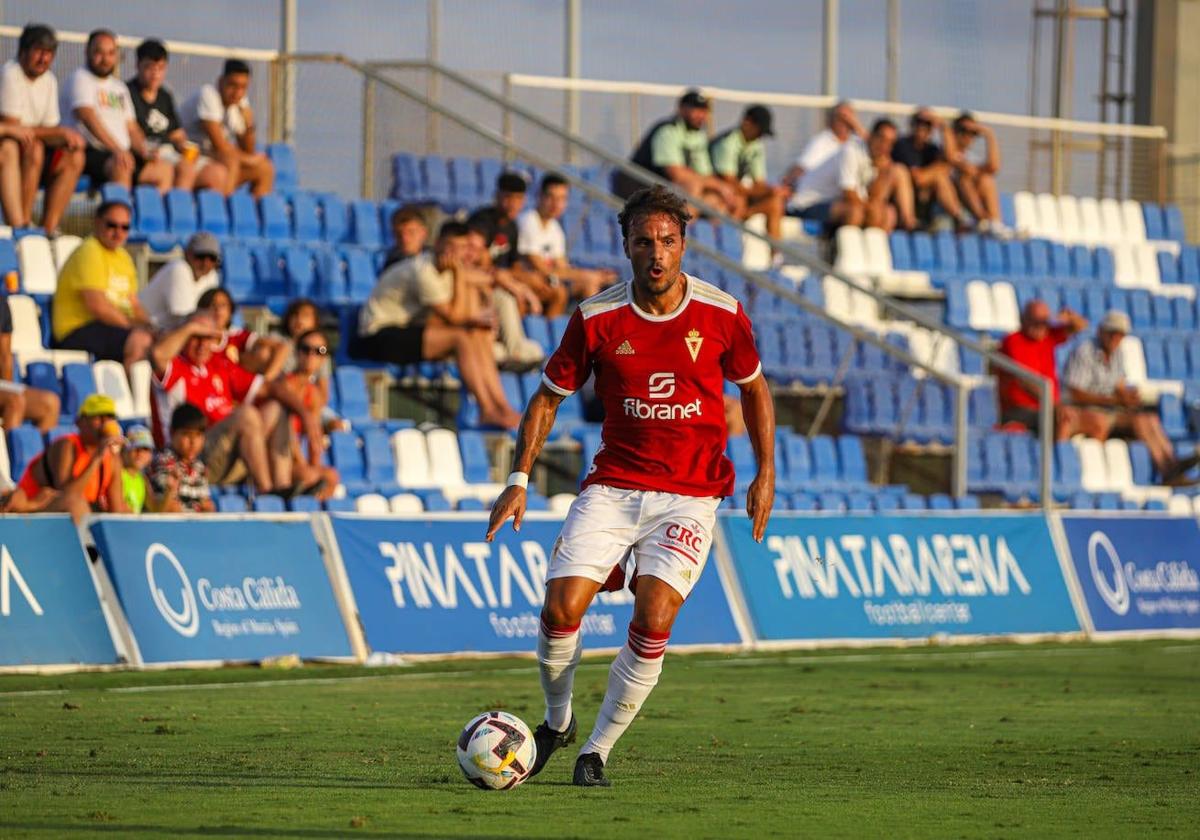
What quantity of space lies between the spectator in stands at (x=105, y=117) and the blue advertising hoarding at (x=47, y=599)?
6.68 metres

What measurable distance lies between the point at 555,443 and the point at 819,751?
383 inches

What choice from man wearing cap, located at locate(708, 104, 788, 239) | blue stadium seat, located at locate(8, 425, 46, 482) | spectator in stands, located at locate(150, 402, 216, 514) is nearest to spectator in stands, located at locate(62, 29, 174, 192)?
blue stadium seat, located at locate(8, 425, 46, 482)

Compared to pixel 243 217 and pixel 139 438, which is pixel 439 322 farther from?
pixel 139 438

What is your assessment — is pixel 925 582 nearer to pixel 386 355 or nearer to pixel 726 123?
pixel 386 355

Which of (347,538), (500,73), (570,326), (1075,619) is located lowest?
(1075,619)

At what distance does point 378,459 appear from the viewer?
18.5m

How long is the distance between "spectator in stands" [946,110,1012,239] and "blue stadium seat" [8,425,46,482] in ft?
49.2

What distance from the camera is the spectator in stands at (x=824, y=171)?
26.6m

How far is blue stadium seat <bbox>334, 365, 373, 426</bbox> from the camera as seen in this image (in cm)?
1928

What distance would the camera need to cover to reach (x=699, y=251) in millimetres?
21766

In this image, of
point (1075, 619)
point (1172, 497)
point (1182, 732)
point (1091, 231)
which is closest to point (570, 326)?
point (1182, 732)

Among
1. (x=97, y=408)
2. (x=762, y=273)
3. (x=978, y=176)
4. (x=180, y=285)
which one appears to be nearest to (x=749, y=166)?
(x=762, y=273)

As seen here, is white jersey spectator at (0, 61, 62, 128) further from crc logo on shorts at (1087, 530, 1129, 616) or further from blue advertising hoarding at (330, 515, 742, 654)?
crc logo on shorts at (1087, 530, 1129, 616)

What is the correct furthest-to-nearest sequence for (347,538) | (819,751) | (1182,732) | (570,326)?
1. (347,538)
2. (1182,732)
3. (819,751)
4. (570,326)
